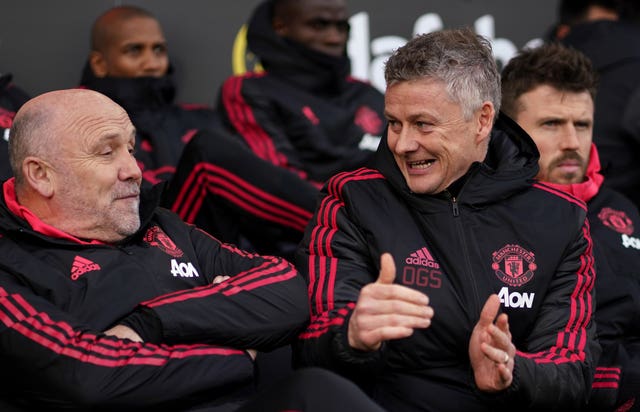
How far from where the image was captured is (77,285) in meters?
2.79

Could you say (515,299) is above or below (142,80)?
below

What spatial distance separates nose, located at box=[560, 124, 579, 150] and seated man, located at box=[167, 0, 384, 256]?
815mm

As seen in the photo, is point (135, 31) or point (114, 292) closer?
point (114, 292)

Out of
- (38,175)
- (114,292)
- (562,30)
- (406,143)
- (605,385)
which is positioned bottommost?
(605,385)

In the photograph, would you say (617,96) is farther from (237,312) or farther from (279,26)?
(237,312)

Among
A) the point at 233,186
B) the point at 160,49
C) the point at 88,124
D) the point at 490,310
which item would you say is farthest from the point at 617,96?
the point at 88,124

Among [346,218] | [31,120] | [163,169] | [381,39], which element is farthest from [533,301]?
[381,39]

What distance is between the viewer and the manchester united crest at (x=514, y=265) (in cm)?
295

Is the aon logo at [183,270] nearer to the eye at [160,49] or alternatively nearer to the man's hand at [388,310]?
the man's hand at [388,310]

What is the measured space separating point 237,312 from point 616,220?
1.44 meters

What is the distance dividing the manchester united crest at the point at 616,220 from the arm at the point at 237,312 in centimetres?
117

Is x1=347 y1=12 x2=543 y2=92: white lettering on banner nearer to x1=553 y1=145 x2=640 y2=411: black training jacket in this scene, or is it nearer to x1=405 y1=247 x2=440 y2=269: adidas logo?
x1=553 y1=145 x2=640 y2=411: black training jacket

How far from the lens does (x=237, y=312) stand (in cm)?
279

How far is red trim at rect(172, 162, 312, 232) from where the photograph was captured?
373cm
